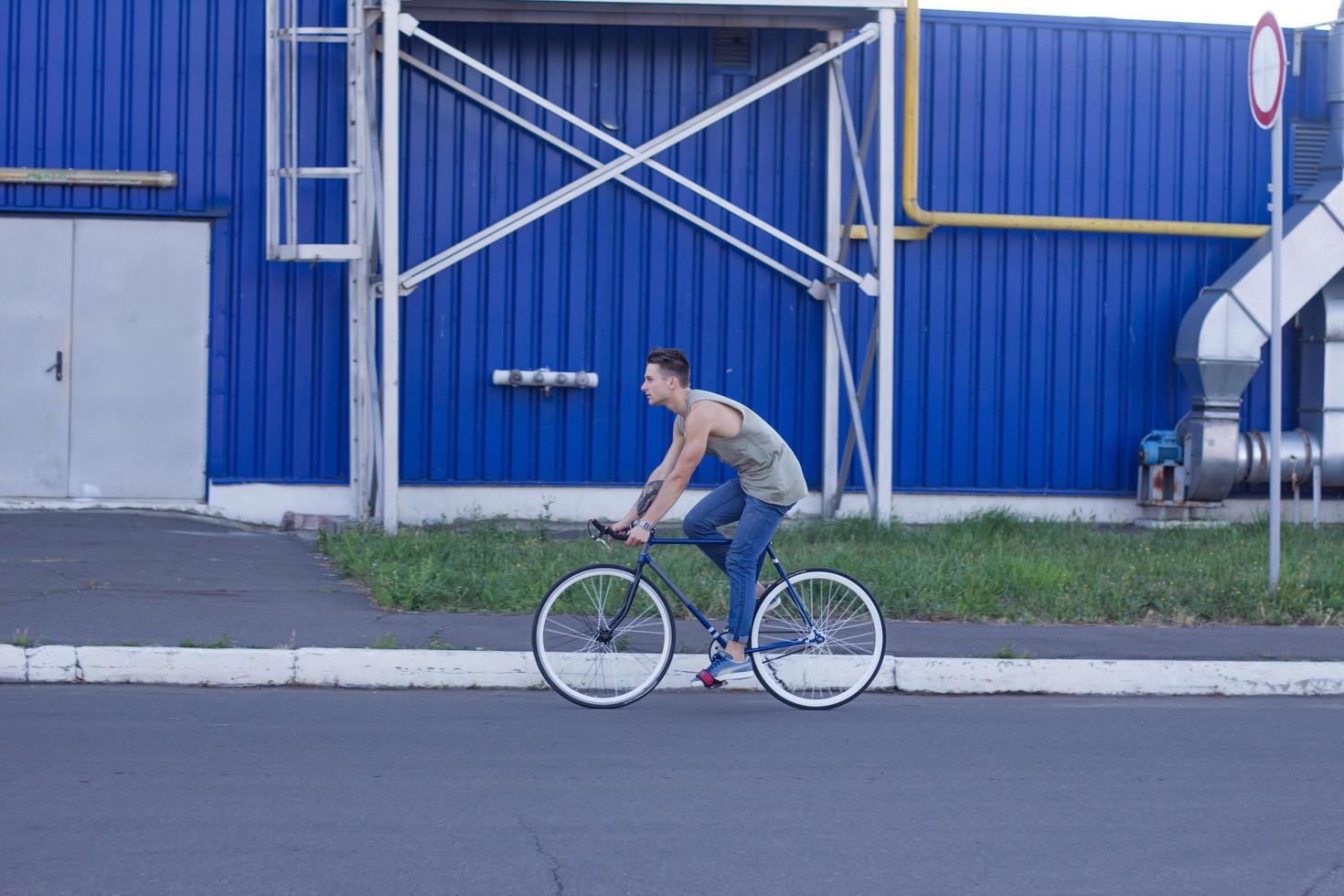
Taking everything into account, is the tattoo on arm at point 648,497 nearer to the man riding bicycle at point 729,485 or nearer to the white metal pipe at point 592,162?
the man riding bicycle at point 729,485

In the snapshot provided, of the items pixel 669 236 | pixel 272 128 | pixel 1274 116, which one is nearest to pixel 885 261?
pixel 669 236

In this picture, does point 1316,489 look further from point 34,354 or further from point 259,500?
point 34,354

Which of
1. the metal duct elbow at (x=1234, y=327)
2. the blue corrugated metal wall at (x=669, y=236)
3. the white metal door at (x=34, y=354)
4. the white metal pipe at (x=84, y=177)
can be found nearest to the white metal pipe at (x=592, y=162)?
the blue corrugated metal wall at (x=669, y=236)

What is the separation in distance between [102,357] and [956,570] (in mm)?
7714

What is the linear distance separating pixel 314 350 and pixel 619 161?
3229mm

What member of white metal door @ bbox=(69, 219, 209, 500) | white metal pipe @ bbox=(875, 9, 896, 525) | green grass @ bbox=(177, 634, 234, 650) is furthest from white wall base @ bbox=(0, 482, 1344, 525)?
green grass @ bbox=(177, 634, 234, 650)

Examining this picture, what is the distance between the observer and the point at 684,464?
6.80 meters

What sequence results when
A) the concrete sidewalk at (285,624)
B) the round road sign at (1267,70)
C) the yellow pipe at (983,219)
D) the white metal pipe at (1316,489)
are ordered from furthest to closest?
the white metal pipe at (1316,489), the yellow pipe at (983,219), the round road sign at (1267,70), the concrete sidewalk at (285,624)

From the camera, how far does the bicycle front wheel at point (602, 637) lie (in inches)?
275

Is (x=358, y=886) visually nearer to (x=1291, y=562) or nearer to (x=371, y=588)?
Result: (x=371, y=588)

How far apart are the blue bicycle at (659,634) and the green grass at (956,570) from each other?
156 cm

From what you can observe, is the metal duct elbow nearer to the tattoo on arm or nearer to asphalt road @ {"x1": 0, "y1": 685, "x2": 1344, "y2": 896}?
asphalt road @ {"x1": 0, "y1": 685, "x2": 1344, "y2": 896}

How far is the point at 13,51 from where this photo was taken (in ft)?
41.5

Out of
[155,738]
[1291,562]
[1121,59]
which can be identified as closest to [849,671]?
[155,738]
